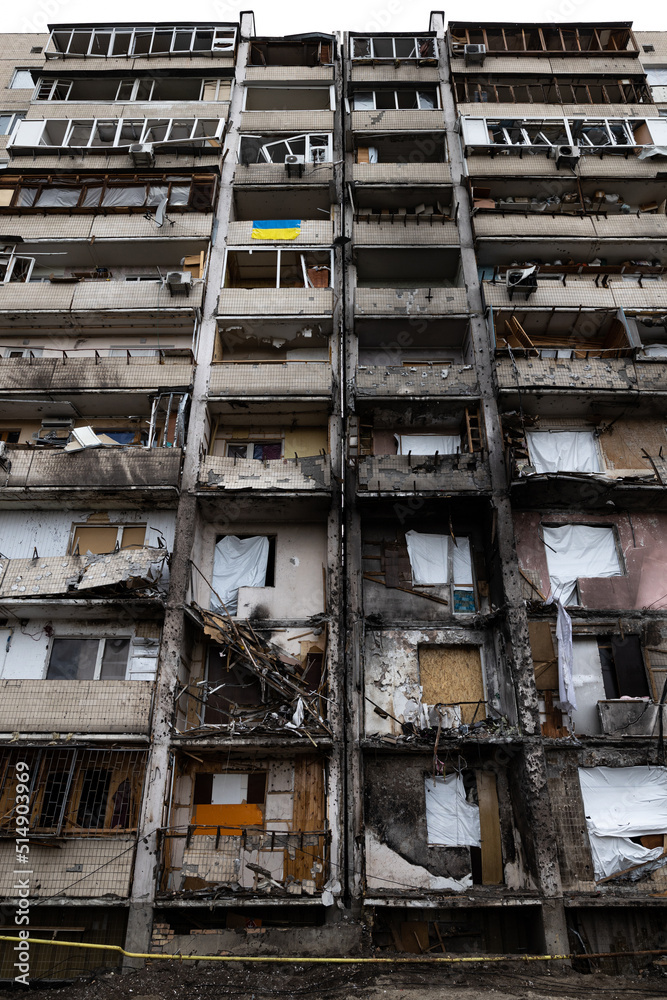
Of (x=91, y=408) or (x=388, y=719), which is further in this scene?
(x=91, y=408)

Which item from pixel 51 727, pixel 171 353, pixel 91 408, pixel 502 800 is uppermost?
pixel 171 353

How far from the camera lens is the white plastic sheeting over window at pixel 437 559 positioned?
53.1 ft

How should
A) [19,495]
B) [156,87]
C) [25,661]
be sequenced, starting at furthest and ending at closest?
[156,87] < [19,495] < [25,661]

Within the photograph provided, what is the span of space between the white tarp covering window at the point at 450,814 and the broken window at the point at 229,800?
3.88 m

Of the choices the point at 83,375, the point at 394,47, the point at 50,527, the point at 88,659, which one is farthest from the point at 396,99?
the point at 88,659

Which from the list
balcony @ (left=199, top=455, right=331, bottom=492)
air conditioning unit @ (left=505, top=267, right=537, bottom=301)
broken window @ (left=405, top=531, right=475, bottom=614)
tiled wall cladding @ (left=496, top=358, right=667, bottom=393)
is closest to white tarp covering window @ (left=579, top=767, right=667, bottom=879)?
broken window @ (left=405, top=531, right=475, bottom=614)

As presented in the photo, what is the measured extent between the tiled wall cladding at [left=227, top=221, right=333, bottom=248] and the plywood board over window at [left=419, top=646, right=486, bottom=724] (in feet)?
44.7

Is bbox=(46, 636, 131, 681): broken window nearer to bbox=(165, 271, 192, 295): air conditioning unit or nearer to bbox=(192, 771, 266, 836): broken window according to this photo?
bbox=(192, 771, 266, 836): broken window

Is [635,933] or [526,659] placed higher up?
[526,659]

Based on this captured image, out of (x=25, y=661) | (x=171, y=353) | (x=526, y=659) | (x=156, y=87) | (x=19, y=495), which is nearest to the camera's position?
(x=526, y=659)

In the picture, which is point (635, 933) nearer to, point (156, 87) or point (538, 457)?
point (538, 457)

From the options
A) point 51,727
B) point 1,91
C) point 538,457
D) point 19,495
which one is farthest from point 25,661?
point 1,91

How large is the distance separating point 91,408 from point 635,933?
18.8 m

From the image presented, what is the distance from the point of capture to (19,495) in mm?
15867
